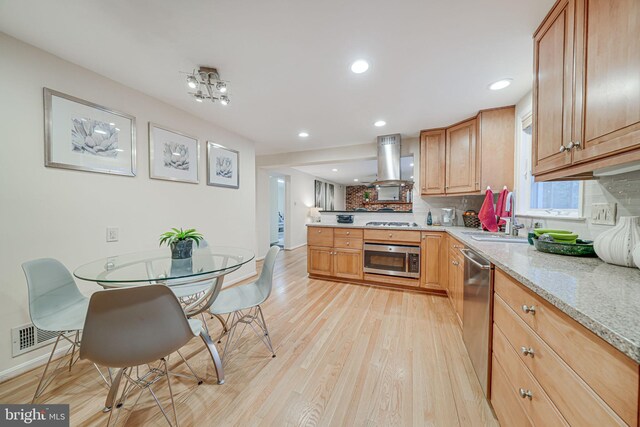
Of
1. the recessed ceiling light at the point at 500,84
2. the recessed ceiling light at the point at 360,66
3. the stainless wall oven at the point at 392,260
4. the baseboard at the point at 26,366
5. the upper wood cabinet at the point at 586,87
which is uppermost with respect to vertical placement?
the recessed ceiling light at the point at 360,66

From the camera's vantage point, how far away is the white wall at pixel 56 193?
150 cm

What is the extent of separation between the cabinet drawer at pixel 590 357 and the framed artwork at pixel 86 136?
2998 millimetres

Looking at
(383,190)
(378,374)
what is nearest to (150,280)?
(378,374)

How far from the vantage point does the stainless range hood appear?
3.38 meters

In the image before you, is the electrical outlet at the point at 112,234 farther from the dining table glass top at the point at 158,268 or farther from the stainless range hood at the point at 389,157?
the stainless range hood at the point at 389,157

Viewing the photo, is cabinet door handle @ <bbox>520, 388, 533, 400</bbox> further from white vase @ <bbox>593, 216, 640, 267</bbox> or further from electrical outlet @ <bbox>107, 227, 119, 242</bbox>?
electrical outlet @ <bbox>107, 227, 119, 242</bbox>

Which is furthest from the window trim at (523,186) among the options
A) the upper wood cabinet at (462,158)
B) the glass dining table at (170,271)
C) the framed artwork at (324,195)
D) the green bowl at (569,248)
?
the framed artwork at (324,195)

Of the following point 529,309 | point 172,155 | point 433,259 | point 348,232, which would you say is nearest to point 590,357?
point 529,309

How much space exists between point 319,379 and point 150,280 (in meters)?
1.26

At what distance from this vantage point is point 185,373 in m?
1.57

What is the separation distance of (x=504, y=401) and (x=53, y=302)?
2.75m

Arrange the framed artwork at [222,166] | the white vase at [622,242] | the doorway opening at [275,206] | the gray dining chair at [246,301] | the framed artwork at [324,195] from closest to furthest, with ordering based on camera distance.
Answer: the white vase at [622,242]
the gray dining chair at [246,301]
the framed artwork at [222,166]
the doorway opening at [275,206]
the framed artwork at [324,195]

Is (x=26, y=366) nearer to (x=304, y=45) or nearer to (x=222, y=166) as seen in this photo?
(x=222, y=166)

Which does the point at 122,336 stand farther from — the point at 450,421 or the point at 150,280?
the point at 450,421
